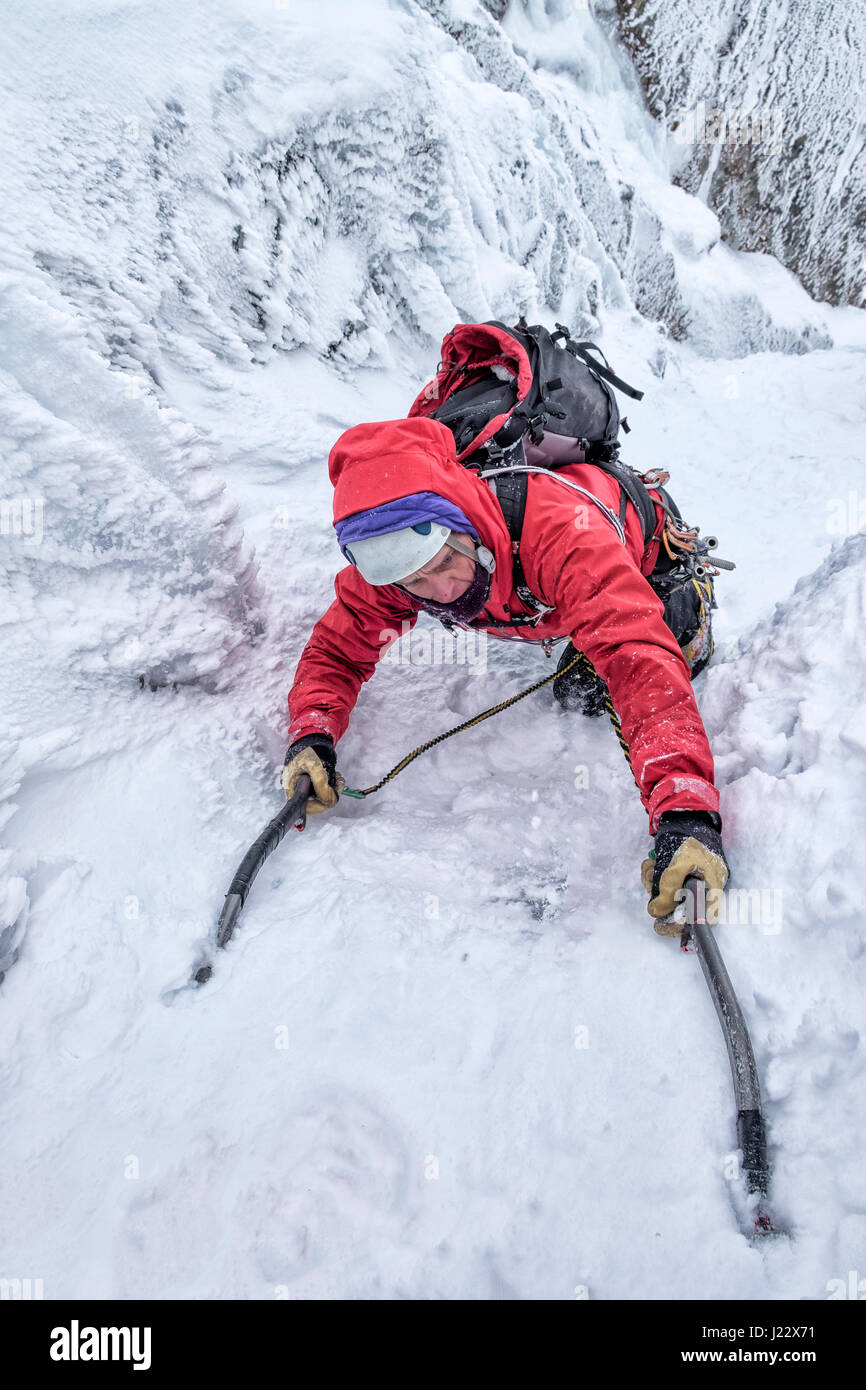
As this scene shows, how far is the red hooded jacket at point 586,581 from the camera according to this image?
72.1 inches

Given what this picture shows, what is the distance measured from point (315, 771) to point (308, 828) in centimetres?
20

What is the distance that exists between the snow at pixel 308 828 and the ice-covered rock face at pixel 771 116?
303 inches

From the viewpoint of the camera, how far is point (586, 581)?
1996mm

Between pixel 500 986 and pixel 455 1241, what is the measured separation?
1.83ft

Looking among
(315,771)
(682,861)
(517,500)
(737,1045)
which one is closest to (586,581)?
(517,500)

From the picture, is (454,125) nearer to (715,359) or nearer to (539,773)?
(539,773)

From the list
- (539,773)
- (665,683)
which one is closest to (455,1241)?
(665,683)

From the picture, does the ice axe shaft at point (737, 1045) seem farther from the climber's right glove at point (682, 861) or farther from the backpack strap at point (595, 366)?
the backpack strap at point (595, 366)

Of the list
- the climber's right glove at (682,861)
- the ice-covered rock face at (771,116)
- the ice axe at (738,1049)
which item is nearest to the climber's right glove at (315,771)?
the climber's right glove at (682,861)

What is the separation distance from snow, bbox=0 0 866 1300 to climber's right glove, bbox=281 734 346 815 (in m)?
0.10

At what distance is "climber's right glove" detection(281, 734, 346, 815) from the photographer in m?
2.38

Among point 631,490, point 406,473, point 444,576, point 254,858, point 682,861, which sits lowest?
point 254,858

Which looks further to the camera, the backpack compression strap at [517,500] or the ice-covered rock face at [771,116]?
the ice-covered rock face at [771,116]

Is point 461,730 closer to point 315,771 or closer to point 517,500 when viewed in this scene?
point 315,771
